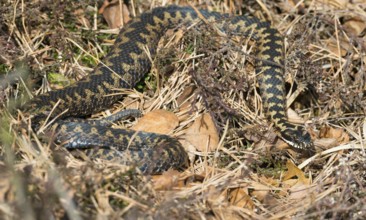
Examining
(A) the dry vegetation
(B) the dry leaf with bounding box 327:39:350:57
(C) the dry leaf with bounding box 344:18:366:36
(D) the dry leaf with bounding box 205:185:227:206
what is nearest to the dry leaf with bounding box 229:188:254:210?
(A) the dry vegetation

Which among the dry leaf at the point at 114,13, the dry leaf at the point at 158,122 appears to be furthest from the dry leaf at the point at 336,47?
the dry leaf at the point at 114,13

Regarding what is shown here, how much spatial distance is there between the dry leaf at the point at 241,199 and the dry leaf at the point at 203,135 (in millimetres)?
809

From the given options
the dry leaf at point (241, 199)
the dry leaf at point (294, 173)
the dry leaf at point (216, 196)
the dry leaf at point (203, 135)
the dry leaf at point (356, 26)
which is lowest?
the dry leaf at point (294, 173)

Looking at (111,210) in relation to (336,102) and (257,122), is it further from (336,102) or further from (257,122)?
(336,102)

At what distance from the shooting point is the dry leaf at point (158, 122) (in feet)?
22.6

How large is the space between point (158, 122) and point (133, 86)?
0.98m

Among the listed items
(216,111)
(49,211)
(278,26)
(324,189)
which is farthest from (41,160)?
(278,26)

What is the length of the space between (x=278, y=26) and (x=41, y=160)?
4.78 metres

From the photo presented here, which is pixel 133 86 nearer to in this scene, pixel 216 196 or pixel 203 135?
pixel 203 135

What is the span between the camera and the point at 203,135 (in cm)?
680

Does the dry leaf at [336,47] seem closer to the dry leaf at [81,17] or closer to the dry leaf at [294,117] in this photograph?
the dry leaf at [294,117]

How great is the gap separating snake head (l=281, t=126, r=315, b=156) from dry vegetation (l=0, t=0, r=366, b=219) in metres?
0.09

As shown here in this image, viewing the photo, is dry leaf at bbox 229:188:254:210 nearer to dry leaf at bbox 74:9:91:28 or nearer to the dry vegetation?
the dry vegetation

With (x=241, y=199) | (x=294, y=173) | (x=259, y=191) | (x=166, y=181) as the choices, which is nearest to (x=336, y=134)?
(x=294, y=173)
